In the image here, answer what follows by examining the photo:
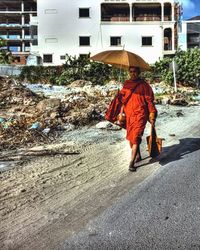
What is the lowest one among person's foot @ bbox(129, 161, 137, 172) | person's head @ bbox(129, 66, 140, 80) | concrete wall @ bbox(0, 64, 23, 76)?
person's foot @ bbox(129, 161, 137, 172)

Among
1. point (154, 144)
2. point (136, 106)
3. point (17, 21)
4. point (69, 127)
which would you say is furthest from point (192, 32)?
point (136, 106)

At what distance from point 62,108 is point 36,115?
1181 mm

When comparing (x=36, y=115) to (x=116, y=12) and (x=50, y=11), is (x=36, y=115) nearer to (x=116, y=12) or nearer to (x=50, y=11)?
(x=50, y=11)

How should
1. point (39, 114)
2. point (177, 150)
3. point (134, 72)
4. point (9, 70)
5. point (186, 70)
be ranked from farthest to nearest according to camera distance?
point (9, 70) < point (186, 70) < point (39, 114) < point (177, 150) < point (134, 72)

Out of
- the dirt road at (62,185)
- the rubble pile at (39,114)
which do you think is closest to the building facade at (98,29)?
the rubble pile at (39,114)

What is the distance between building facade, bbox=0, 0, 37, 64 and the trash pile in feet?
144

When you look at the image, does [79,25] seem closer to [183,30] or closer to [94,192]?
[183,30]

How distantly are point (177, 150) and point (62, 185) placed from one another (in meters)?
3.36

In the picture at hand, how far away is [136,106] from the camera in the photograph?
7840 millimetres

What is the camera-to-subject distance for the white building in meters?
51.8

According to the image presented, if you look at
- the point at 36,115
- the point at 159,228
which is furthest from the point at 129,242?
the point at 36,115

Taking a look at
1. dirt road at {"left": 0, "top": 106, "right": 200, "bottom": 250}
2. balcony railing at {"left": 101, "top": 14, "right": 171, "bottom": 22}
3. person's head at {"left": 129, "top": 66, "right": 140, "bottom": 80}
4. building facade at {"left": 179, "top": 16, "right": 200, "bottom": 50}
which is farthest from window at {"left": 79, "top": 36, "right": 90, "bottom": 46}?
person's head at {"left": 129, "top": 66, "right": 140, "bottom": 80}

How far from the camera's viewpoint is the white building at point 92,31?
5178 cm

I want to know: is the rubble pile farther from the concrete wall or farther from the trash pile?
the concrete wall
